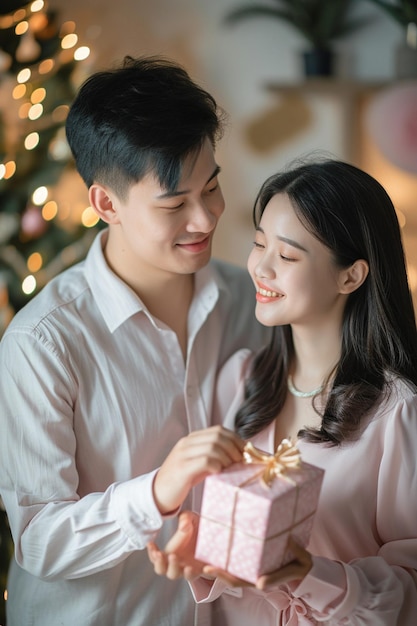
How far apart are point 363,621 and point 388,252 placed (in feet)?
2.48

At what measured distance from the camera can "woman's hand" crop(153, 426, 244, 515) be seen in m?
1.38

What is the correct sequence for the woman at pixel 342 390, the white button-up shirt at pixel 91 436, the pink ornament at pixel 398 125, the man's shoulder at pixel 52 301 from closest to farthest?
the woman at pixel 342 390 → the white button-up shirt at pixel 91 436 → the man's shoulder at pixel 52 301 → the pink ornament at pixel 398 125

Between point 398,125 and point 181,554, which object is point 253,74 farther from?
point 181,554

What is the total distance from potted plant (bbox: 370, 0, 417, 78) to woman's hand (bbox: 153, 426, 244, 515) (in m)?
2.28

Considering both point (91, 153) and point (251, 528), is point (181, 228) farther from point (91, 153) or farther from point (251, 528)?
point (251, 528)

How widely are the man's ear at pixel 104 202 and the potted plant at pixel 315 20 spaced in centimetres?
176

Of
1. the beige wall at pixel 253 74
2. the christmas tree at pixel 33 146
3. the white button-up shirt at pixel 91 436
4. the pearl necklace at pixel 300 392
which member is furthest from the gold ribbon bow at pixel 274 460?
the beige wall at pixel 253 74

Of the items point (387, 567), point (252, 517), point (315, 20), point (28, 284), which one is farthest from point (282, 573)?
point (315, 20)

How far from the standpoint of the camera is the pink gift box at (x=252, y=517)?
1.29m

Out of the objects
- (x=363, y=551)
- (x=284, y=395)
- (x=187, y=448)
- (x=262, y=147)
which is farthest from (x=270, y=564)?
(x=262, y=147)

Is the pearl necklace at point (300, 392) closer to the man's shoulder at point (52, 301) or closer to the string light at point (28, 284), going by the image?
the man's shoulder at point (52, 301)

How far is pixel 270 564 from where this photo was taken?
4.38 ft

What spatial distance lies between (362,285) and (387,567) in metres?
0.61

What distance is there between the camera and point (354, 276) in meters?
Answer: 1.72
